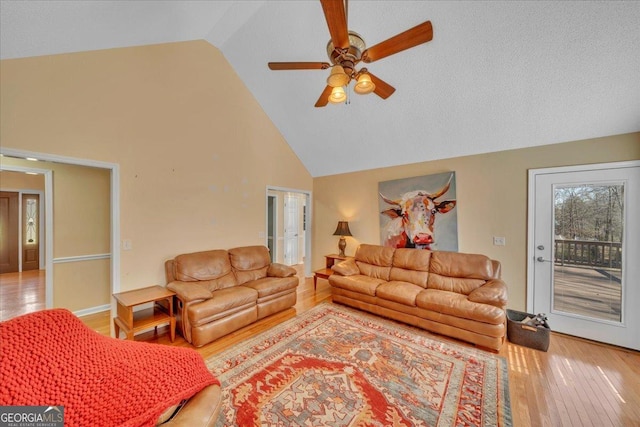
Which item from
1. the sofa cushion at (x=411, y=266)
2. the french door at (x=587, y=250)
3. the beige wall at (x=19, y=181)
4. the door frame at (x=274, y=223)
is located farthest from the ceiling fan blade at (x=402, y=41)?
the beige wall at (x=19, y=181)

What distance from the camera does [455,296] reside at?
271 cm

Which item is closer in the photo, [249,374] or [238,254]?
[249,374]

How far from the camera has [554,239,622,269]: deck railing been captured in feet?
8.27

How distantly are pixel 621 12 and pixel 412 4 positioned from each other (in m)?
1.57

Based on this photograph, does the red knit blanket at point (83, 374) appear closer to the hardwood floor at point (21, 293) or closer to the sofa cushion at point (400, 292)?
the sofa cushion at point (400, 292)

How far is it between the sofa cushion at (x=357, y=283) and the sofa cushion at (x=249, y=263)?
108 centimetres

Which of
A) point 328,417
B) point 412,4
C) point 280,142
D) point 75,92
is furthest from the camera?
point 280,142

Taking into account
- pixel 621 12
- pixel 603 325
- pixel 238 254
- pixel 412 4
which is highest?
pixel 412 4

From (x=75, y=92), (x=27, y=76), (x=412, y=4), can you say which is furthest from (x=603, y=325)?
(x=27, y=76)

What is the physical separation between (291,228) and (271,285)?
3.49 m

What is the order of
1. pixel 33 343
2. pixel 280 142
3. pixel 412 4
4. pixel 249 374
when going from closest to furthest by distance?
1. pixel 33 343
2. pixel 249 374
3. pixel 412 4
4. pixel 280 142

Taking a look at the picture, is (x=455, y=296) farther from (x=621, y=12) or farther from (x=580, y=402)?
(x=621, y=12)

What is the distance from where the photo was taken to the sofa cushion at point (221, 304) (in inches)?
94.8

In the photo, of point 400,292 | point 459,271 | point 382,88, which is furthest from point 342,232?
point 382,88
